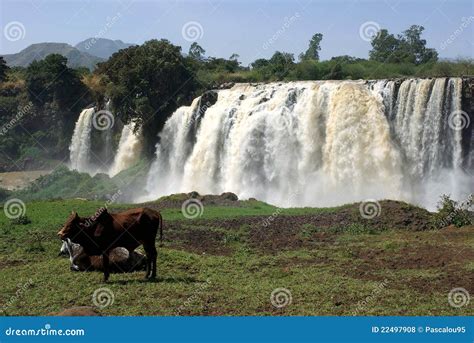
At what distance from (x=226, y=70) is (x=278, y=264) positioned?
53.8 meters

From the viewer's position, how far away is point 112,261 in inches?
696

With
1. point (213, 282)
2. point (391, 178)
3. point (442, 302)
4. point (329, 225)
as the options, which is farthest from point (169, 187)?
point (442, 302)

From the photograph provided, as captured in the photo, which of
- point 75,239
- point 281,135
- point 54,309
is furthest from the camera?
point 281,135

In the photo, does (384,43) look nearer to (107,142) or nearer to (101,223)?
(107,142)

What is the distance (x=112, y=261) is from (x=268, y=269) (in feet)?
15.7

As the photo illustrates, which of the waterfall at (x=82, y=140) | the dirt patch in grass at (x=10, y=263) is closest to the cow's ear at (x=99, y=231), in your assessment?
the dirt patch in grass at (x=10, y=263)

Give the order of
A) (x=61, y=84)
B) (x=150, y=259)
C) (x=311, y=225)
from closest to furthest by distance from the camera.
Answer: (x=150, y=259)
(x=311, y=225)
(x=61, y=84)

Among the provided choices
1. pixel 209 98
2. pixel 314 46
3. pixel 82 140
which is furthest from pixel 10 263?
pixel 314 46

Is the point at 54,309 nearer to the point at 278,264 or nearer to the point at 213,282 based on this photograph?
the point at 213,282

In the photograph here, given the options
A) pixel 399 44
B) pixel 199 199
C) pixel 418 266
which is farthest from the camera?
pixel 399 44

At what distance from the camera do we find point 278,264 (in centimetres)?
2042

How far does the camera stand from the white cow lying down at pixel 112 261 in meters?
17.7

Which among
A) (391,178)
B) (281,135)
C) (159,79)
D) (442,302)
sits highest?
(159,79)

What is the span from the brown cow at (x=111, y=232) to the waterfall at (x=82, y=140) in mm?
46826
